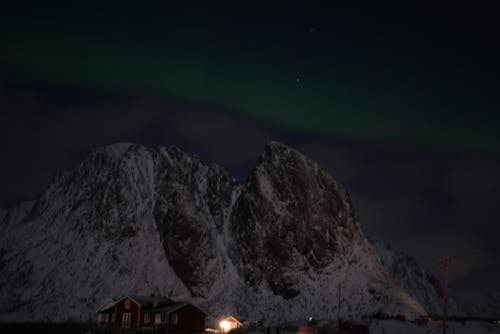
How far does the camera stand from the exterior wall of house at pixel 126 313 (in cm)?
9619

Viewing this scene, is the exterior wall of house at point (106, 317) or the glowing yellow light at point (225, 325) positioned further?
the glowing yellow light at point (225, 325)

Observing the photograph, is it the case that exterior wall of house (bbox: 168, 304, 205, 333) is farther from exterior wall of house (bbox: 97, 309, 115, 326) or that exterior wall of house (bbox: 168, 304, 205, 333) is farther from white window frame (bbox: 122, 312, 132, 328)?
exterior wall of house (bbox: 97, 309, 115, 326)

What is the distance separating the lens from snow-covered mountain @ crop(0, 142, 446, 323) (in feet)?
518

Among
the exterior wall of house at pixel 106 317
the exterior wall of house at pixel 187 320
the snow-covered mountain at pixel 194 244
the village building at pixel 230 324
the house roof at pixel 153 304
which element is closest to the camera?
the exterior wall of house at pixel 187 320

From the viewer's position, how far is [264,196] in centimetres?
18738

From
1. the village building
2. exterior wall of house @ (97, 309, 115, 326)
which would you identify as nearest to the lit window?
exterior wall of house @ (97, 309, 115, 326)

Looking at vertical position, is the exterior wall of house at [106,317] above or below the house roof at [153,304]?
below

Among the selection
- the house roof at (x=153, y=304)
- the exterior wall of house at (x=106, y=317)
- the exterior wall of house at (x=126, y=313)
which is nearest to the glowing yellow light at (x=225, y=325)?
the house roof at (x=153, y=304)

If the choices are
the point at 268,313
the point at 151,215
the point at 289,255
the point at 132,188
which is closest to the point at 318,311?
the point at 268,313

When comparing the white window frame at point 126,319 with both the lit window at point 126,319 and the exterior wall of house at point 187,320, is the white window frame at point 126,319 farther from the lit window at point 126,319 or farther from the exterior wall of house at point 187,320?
the exterior wall of house at point 187,320

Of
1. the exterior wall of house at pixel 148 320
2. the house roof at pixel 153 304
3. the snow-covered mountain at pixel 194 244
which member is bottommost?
the exterior wall of house at pixel 148 320

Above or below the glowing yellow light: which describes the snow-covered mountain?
above

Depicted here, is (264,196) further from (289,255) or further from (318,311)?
(318,311)

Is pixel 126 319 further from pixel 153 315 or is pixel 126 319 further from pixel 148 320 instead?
pixel 153 315
